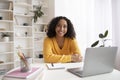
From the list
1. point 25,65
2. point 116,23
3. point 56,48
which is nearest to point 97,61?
point 25,65

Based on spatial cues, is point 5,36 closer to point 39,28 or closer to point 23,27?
point 23,27

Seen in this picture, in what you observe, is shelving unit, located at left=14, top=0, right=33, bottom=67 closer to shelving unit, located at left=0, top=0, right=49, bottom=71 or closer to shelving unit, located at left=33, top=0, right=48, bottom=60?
shelving unit, located at left=0, top=0, right=49, bottom=71

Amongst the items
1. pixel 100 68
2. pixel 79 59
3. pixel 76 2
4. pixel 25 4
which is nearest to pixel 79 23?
pixel 76 2

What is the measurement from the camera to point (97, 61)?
112cm

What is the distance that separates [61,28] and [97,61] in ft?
3.38

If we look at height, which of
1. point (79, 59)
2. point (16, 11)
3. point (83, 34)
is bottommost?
point (79, 59)

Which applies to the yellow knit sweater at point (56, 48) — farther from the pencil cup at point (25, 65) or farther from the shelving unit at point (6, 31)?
the shelving unit at point (6, 31)

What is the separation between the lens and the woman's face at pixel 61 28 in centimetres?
206

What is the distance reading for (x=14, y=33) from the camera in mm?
3877

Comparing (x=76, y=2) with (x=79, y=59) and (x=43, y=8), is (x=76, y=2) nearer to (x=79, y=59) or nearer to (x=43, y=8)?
(x=43, y=8)

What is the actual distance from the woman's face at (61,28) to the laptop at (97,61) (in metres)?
0.92

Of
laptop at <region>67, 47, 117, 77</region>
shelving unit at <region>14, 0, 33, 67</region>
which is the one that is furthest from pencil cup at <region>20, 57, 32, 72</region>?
shelving unit at <region>14, 0, 33, 67</region>

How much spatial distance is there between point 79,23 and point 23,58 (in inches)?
116

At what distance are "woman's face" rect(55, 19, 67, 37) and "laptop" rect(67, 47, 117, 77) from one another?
922 mm
